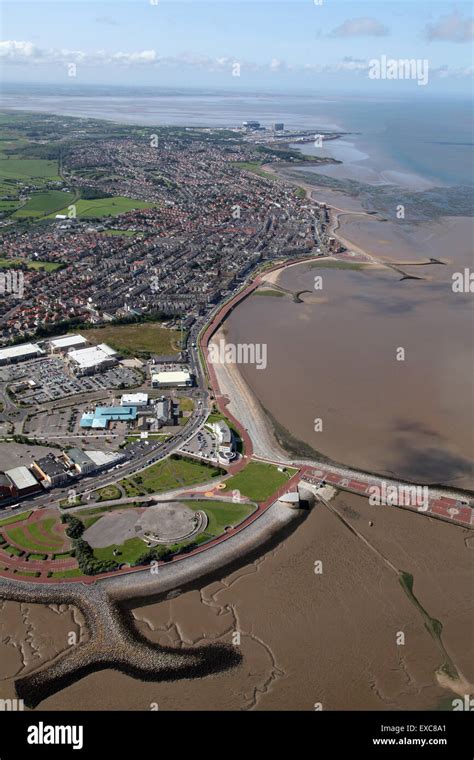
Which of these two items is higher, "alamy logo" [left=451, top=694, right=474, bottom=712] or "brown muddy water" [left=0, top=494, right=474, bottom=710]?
"brown muddy water" [left=0, top=494, right=474, bottom=710]

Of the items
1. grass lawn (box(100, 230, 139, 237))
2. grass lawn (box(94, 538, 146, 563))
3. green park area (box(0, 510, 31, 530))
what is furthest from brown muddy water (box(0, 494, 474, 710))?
grass lawn (box(100, 230, 139, 237))

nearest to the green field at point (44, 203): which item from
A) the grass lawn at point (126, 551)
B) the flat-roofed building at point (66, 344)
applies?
the flat-roofed building at point (66, 344)

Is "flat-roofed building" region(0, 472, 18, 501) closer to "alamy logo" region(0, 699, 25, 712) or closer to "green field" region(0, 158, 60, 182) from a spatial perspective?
"alamy logo" region(0, 699, 25, 712)

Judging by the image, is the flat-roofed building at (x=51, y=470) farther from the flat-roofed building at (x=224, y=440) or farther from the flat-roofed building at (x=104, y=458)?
the flat-roofed building at (x=224, y=440)

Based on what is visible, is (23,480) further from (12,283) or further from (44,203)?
(44,203)

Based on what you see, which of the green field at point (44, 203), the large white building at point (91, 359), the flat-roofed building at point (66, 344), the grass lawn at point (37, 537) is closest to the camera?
the grass lawn at point (37, 537)

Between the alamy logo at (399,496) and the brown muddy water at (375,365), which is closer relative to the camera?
the alamy logo at (399,496)

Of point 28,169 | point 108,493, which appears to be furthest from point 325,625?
point 28,169
